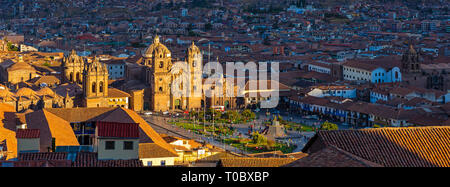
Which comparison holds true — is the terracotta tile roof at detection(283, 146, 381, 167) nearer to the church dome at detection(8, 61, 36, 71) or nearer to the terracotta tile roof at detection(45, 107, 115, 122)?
the terracotta tile roof at detection(45, 107, 115, 122)

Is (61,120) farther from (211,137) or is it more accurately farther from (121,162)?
(121,162)

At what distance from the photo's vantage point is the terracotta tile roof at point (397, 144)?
1040 centimetres

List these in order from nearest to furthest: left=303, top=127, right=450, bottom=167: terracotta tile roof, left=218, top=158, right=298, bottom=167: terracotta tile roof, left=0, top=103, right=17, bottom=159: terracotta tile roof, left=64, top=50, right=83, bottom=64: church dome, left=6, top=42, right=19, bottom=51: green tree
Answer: left=218, top=158, right=298, bottom=167: terracotta tile roof → left=303, top=127, right=450, bottom=167: terracotta tile roof → left=0, top=103, right=17, bottom=159: terracotta tile roof → left=64, top=50, right=83, bottom=64: church dome → left=6, top=42, right=19, bottom=51: green tree

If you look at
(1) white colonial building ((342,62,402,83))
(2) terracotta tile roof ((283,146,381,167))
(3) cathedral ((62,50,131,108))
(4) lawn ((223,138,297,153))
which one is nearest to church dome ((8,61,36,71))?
(3) cathedral ((62,50,131,108))

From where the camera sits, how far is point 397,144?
1068 cm

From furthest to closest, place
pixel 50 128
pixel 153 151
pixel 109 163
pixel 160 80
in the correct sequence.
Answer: pixel 160 80
pixel 50 128
pixel 153 151
pixel 109 163

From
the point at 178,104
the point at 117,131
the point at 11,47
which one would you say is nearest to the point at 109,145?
the point at 117,131

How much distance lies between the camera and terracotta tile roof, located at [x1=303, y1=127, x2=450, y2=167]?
1040 cm

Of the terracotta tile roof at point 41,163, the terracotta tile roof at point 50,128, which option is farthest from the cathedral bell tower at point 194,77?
the terracotta tile roof at point 41,163

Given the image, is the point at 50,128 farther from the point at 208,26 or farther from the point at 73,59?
the point at 208,26

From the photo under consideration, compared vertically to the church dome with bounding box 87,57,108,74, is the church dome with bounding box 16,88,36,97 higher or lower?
lower

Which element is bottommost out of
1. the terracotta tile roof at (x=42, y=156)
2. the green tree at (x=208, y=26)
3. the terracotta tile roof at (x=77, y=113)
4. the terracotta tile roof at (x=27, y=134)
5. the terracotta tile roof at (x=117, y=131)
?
the green tree at (x=208, y=26)

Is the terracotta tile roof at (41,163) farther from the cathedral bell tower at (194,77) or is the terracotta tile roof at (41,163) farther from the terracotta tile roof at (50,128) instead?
the cathedral bell tower at (194,77)
